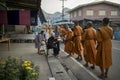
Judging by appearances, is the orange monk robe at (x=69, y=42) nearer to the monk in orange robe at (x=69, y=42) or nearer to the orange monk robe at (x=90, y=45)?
the monk in orange robe at (x=69, y=42)

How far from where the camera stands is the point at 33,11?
16.1 meters

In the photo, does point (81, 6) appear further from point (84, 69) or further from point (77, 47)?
point (84, 69)

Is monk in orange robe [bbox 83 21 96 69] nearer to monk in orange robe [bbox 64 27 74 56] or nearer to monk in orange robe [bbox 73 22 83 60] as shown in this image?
monk in orange robe [bbox 73 22 83 60]

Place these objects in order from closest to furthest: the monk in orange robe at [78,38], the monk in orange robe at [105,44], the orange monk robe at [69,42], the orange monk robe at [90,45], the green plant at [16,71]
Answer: the green plant at [16,71], the monk in orange robe at [105,44], the orange monk robe at [90,45], the monk in orange robe at [78,38], the orange monk robe at [69,42]

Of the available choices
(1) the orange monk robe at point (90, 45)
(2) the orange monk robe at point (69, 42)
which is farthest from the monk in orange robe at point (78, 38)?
(1) the orange monk robe at point (90, 45)

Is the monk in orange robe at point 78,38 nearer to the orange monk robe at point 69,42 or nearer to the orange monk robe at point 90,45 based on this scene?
the orange monk robe at point 69,42

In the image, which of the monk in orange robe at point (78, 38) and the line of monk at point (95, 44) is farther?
the monk in orange robe at point (78, 38)

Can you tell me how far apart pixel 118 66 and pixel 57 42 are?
4.75 m

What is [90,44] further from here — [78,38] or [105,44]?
[78,38]

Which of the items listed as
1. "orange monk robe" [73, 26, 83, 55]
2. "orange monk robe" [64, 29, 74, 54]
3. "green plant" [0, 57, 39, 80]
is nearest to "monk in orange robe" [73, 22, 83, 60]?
"orange monk robe" [73, 26, 83, 55]

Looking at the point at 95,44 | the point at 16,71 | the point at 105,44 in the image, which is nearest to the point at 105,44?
the point at 105,44

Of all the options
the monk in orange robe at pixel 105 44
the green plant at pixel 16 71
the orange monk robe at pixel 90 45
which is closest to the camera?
the green plant at pixel 16 71

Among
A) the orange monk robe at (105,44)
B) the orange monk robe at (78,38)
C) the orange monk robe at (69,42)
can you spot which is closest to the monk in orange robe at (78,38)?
the orange monk robe at (78,38)

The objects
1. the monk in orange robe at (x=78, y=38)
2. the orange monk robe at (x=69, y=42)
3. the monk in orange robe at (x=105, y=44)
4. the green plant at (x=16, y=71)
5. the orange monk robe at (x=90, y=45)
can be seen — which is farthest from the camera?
the orange monk robe at (x=69, y=42)
